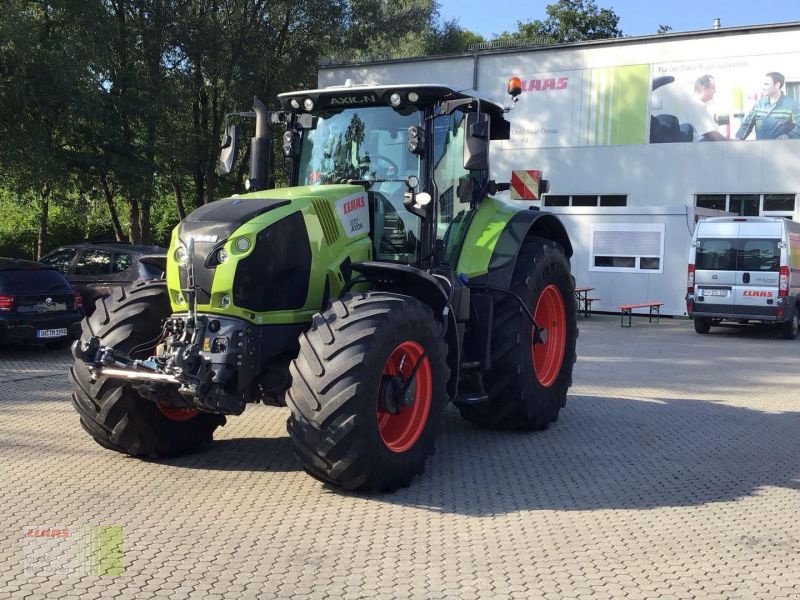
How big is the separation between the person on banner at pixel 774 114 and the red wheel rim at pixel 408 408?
758 inches

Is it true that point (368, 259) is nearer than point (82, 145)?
Yes

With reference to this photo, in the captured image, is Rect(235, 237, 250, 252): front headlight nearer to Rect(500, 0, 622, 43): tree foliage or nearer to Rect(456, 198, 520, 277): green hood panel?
Rect(456, 198, 520, 277): green hood panel

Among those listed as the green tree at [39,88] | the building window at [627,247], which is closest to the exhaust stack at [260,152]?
the green tree at [39,88]

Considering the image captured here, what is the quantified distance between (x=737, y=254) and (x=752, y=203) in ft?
20.3

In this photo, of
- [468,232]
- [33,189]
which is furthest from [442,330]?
[33,189]

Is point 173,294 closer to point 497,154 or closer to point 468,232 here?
point 468,232

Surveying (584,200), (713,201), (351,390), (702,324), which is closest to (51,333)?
(351,390)

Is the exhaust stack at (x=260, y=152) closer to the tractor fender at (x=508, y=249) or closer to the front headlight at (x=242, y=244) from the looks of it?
the front headlight at (x=242, y=244)

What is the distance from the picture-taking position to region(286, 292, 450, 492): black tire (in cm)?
529

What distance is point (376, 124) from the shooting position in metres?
6.94

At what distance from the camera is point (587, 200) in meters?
25.2

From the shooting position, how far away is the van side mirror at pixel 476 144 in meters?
6.50

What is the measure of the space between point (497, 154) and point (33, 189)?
13449 millimetres

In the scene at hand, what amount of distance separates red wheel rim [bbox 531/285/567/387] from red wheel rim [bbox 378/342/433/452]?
8.08 ft
